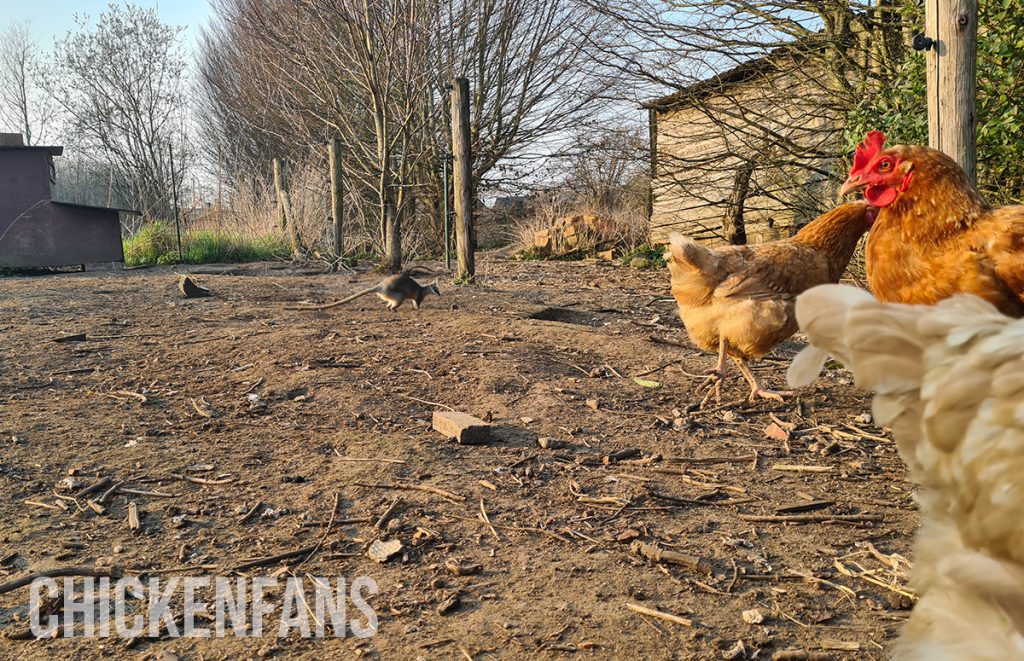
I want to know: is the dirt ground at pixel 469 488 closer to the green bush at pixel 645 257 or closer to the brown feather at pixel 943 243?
the brown feather at pixel 943 243

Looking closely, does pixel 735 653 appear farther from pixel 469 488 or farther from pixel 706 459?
pixel 706 459

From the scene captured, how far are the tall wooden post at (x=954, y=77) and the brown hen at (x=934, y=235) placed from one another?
Answer: 59 cm

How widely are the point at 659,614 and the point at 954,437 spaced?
1.10 meters

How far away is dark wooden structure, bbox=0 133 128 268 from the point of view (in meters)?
10.5

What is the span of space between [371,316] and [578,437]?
3319mm

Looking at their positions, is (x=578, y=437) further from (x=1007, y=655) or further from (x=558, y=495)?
(x=1007, y=655)

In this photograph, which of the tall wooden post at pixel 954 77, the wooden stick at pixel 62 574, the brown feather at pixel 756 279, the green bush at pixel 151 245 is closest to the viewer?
the wooden stick at pixel 62 574

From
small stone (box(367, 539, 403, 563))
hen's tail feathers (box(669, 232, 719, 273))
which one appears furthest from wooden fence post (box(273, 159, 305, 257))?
small stone (box(367, 539, 403, 563))

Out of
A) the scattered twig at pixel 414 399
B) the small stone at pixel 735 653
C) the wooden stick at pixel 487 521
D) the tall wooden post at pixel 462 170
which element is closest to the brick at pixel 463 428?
the scattered twig at pixel 414 399

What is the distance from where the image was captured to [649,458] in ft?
10.3

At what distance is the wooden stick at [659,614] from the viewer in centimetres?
189

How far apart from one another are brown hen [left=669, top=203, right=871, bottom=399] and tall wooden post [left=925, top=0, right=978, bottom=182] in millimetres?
706

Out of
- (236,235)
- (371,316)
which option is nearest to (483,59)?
(236,235)

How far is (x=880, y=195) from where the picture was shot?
10.1ft
